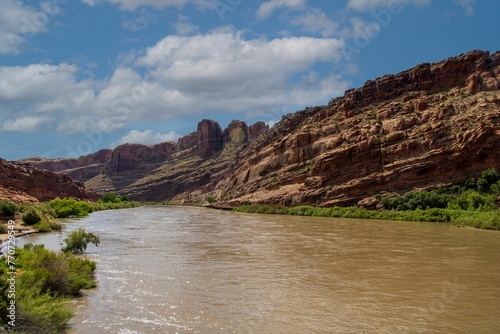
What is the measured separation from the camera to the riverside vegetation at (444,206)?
130 ft

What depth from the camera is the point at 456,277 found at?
15.0m

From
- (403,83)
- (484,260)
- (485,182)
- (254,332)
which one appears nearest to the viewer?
(254,332)

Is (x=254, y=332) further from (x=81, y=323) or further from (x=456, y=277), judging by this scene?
(x=456, y=277)

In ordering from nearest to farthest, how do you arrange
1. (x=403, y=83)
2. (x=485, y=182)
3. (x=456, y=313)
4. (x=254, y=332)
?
1. (x=254, y=332)
2. (x=456, y=313)
3. (x=485, y=182)
4. (x=403, y=83)

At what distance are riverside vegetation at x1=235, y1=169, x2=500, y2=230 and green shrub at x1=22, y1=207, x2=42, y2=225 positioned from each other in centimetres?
3239

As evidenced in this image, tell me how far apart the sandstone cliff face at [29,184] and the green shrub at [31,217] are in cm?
2846

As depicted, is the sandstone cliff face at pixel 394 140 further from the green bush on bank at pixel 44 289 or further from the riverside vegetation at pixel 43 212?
the green bush on bank at pixel 44 289

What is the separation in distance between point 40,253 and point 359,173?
51.0 meters

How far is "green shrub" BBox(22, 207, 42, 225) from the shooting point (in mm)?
32750

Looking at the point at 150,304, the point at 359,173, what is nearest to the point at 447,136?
the point at 359,173

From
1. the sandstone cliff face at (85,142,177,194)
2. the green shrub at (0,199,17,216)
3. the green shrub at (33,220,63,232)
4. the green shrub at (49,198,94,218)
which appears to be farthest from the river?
the sandstone cliff face at (85,142,177,194)

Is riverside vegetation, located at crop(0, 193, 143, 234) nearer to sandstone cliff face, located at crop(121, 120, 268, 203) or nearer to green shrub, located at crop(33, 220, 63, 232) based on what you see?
green shrub, located at crop(33, 220, 63, 232)

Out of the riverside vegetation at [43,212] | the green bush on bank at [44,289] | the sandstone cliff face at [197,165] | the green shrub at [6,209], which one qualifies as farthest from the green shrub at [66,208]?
the sandstone cliff face at [197,165]

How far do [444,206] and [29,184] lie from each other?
6375 centimetres
